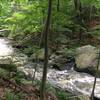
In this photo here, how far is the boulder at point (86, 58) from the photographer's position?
11995 millimetres

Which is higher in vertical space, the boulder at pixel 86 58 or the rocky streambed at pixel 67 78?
the boulder at pixel 86 58

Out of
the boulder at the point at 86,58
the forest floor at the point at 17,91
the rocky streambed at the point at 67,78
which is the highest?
the forest floor at the point at 17,91

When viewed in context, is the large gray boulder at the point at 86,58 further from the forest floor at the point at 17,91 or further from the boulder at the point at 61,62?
the forest floor at the point at 17,91

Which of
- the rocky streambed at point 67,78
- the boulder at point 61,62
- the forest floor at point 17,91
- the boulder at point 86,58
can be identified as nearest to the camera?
the forest floor at point 17,91

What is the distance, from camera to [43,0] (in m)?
7.51

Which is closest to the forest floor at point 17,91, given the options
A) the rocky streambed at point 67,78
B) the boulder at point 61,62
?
the rocky streambed at point 67,78

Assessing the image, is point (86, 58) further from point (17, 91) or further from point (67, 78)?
point (17, 91)

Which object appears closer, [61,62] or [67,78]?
[67,78]

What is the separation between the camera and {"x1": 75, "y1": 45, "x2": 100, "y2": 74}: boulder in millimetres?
11995

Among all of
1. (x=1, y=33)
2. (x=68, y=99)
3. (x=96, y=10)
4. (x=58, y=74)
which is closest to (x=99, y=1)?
(x=58, y=74)

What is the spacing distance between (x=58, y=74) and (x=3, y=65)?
11.3ft

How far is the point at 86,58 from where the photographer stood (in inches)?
489

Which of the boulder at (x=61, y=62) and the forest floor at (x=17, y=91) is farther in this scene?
the boulder at (x=61, y=62)

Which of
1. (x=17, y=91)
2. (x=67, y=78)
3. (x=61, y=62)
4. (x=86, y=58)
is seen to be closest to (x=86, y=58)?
(x=86, y=58)
